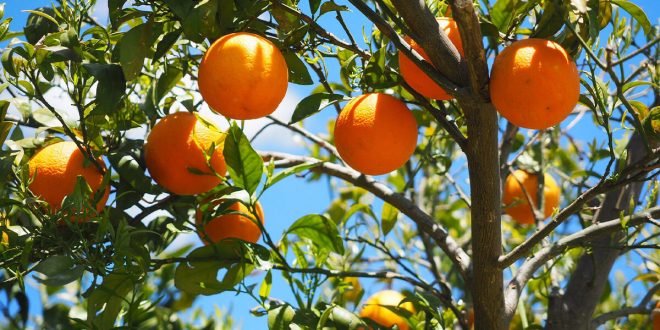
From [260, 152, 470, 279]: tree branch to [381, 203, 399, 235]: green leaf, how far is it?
0.40 ft

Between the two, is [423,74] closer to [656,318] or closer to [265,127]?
[265,127]

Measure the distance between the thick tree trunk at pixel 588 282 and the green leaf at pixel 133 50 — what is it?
0.96 meters

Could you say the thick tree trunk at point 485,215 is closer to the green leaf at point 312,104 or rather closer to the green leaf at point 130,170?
the green leaf at point 312,104

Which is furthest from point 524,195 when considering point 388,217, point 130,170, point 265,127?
point 130,170

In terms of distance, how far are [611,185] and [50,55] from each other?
750 millimetres

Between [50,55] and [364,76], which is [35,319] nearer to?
[50,55]

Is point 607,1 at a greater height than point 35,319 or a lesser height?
greater

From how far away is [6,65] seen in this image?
102cm

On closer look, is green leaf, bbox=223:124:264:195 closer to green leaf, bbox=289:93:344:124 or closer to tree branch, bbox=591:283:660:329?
green leaf, bbox=289:93:344:124

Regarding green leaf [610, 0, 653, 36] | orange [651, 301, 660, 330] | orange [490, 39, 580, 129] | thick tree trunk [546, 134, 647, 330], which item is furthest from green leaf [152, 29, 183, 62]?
orange [651, 301, 660, 330]

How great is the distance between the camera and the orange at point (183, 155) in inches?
44.6

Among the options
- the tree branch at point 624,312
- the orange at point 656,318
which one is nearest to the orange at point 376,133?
the tree branch at point 624,312

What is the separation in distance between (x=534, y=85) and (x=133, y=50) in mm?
504

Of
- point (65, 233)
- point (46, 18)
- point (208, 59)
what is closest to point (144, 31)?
point (208, 59)
